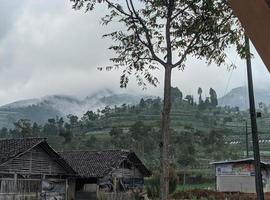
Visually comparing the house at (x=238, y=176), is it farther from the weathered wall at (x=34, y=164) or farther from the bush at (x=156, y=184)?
the weathered wall at (x=34, y=164)

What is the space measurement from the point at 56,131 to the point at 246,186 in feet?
120

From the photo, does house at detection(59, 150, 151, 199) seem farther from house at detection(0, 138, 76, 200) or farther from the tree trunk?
the tree trunk

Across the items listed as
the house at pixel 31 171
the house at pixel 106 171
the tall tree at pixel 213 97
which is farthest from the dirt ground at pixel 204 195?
the tall tree at pixel 213 97

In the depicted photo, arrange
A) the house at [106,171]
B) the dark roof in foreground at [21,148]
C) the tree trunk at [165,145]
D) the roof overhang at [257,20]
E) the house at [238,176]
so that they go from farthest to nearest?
the house at [238,176] < the house at [106,171] < the dark roof in foreground at [21,148] < the tree trunk at [165,145] < the roof overhang at [257,20]

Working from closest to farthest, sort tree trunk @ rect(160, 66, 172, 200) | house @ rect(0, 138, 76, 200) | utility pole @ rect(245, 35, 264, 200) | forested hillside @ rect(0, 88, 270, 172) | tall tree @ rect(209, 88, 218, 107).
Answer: tree trunk @ rect(160, 66, 172, 200), utility pole @ rect(245, 35, 264, 200), house @ rect(0, 138, 76, 200), forested hillside @ rect(0, 88, 270, 172), tall tree @ rect(209, 88, 218, 107)

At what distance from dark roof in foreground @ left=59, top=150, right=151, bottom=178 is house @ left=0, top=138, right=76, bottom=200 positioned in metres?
5.27

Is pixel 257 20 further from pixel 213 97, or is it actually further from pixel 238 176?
pixel 213 97

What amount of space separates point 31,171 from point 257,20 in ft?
98.4

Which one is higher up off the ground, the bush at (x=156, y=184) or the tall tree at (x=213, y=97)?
the tall tree at (x=213, y=97)

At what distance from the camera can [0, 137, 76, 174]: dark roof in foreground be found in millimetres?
30109

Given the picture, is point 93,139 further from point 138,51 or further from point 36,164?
point 138,51

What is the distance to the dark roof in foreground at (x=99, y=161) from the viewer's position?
4047cm

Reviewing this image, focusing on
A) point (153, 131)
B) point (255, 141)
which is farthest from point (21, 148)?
point (153, 131)

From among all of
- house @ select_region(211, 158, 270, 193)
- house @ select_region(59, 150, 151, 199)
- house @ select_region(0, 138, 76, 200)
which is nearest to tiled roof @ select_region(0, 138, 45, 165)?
house @ select_region(0, 138, 76, 200)
